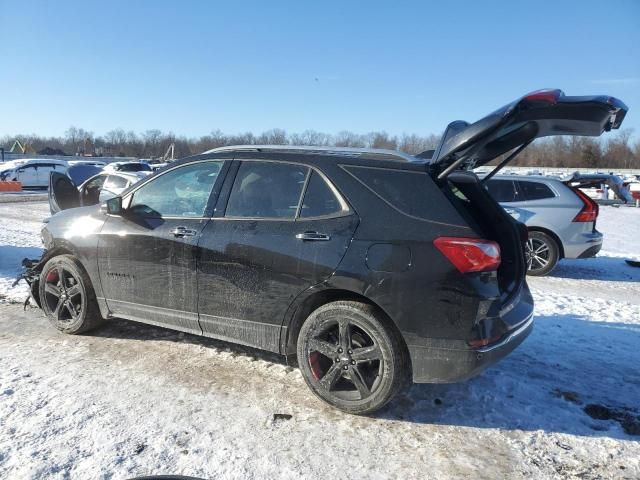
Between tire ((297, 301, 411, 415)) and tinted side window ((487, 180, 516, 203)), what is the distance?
6668 mm

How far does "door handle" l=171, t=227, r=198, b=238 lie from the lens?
3908 mm

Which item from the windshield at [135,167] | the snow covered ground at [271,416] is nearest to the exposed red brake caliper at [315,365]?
the snow covered ground at [271,416]

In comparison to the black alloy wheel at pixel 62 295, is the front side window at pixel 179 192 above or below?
above

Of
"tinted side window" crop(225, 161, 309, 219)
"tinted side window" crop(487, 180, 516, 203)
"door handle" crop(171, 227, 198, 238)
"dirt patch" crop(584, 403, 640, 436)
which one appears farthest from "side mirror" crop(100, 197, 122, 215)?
"tinted side window" crop(487, 180, 516, 203)

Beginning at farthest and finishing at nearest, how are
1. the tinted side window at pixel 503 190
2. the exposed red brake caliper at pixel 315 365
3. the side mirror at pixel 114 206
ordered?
the tinted side window at pixel 503 190 → the side mirror at pixel 114 206 → the exposed red brake caliper at pixel 315 365

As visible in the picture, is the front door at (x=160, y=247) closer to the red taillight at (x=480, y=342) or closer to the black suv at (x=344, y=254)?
the black suv at (x=344, y=254)

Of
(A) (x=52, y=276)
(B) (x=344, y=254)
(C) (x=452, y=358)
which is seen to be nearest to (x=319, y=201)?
(B) (x=344, y=254)

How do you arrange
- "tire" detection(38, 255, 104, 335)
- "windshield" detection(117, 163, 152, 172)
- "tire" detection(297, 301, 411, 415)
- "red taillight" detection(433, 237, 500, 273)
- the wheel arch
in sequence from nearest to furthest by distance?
"red taillight" detection(433, 237, 500, 273), "tire" detection(297, 301, 411, 415), "tire" detection(38, 255, 104, 335), the wheel arch, "windshield" detection(117, 163, 152, 172)

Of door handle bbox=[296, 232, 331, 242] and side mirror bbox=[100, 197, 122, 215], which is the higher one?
side mirror bbox=[100, 197, 122, 215]

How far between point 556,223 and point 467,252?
20.6 ft

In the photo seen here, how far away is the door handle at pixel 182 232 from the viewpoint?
154 inches

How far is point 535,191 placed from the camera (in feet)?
29.4

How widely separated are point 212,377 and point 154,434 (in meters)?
0.85

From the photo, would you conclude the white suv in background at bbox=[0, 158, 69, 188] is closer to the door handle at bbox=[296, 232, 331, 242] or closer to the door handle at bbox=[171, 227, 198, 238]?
the door handle at bbox=[171, 227, 198, 238]
